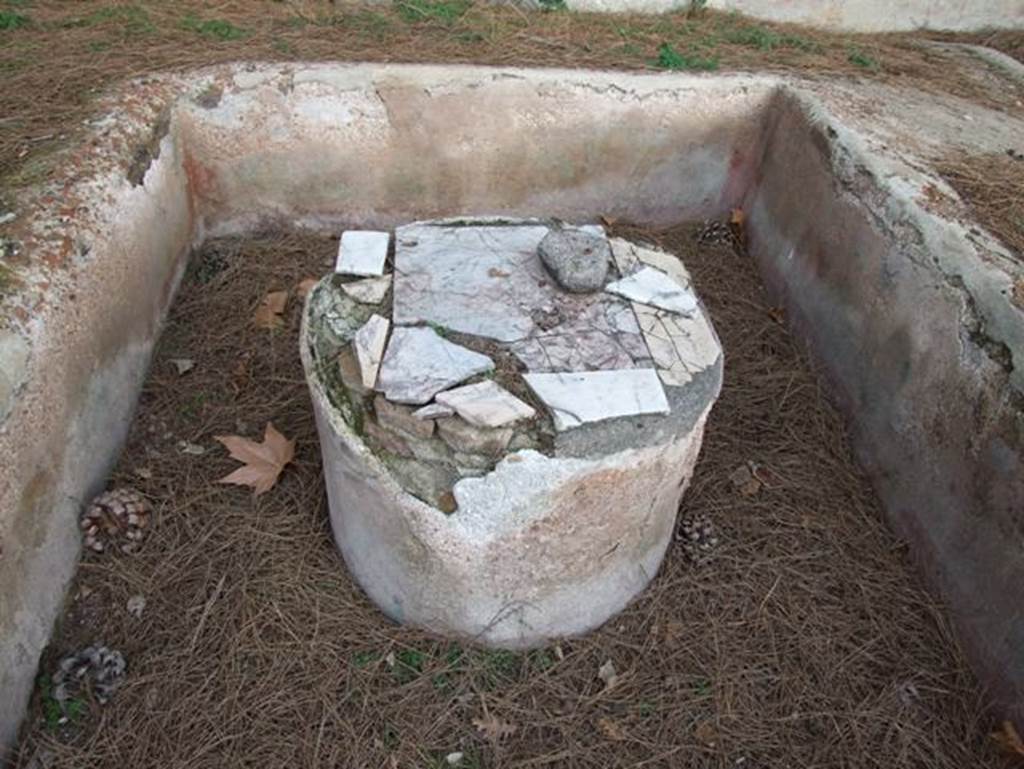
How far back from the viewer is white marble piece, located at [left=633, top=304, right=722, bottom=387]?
1838 mm

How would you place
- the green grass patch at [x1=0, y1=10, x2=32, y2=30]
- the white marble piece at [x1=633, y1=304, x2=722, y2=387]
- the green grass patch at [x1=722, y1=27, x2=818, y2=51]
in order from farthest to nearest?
the green grass patch at [x1=722, y1=27, x2=818, y2=51] < the green grass patch at [x1=0, y1=10, x2=32, y2=30] < the white marble piece at [x1=633, y1=304, x2=722, y2=387]

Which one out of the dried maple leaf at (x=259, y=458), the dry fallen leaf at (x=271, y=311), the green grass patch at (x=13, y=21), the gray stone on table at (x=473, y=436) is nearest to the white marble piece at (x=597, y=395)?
the gray stone on table at (x=473, y=436)

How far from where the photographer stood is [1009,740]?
71.4 inches

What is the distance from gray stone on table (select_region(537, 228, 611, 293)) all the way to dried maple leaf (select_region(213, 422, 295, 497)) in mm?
1011

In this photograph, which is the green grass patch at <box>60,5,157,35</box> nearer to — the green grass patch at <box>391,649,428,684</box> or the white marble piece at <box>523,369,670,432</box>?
the white marble piece at <box>523,369,670,432</box>

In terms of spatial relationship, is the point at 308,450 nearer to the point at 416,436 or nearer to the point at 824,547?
the point at 416,436

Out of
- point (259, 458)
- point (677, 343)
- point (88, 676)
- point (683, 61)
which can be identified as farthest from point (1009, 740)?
point (683, 61)

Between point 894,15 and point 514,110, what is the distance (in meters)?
2.61

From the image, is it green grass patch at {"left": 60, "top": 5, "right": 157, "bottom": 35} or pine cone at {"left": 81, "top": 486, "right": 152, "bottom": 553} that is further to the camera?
green grass patch at {"left": 60, "top": 5, "right": 157, "bottom": 35}

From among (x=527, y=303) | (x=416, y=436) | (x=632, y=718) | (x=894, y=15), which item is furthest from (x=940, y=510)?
(x=894, y=15)

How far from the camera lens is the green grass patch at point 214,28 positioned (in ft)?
10.9

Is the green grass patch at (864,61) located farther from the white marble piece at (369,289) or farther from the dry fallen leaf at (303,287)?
the white marble piece at (369,289)

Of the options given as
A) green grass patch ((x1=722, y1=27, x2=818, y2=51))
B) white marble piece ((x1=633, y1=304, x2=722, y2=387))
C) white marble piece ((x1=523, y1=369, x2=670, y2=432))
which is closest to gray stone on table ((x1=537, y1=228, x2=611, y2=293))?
white marble piece ((x1=633, y1=304, x2=722, y2=387))

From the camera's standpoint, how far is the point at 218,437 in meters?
2.42
